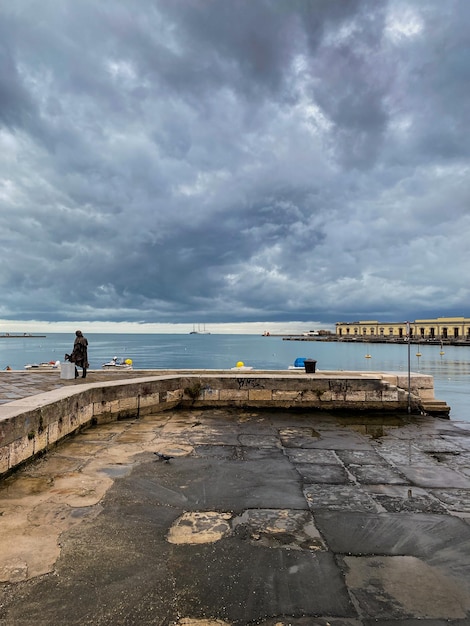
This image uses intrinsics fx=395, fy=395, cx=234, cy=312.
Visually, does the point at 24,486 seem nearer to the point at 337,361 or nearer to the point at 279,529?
the point at 279,529

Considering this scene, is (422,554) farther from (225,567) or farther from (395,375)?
(395,375)

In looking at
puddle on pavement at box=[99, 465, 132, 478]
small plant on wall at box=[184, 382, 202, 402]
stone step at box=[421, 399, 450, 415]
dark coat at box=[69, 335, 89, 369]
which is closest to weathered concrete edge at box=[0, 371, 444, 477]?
small plant on wall at box=[184, 382, 202, 402]

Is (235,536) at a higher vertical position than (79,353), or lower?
lower

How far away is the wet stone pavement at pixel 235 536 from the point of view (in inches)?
101

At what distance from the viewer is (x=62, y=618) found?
243 centimetres

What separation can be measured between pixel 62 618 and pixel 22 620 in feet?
0.78

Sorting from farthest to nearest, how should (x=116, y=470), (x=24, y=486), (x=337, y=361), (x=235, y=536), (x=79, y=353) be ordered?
(x=337, y=361), (x=79, y=353), (x=116, y=470), (x=24, y=486), (x=235, y=536)

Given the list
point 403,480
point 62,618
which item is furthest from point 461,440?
point 62,618

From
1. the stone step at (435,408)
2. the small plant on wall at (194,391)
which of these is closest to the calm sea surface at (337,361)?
the stone step at (435,408)

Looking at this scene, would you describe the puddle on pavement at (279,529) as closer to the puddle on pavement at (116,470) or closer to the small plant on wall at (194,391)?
the puddle on pavement at (116,470)

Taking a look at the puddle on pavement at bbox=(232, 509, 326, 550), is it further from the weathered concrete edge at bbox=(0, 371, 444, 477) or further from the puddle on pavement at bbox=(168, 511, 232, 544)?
the weathered concrete edge at bbox=(0, 371, 444, 477)

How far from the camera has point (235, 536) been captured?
348 centimetres

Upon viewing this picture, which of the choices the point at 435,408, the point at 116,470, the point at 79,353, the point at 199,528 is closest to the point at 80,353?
the point at 79,353

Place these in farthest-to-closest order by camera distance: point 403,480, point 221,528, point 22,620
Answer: point 403,480, point 221,528, point 22,620
